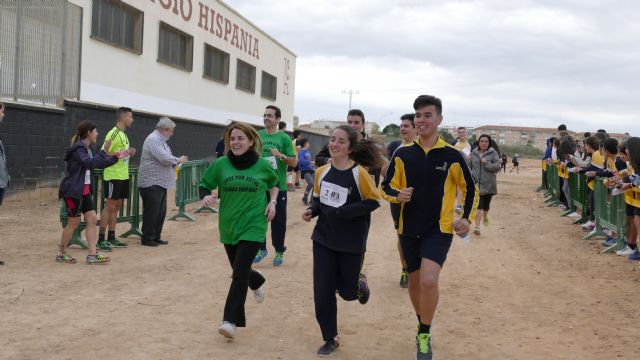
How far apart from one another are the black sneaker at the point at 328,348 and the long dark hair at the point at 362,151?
1.47 metres

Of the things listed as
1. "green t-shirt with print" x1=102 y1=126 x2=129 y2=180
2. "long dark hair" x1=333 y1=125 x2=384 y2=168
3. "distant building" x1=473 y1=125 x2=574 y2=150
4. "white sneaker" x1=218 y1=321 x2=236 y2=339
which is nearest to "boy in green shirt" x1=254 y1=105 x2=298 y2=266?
"green t-shirt with print" x1=102 y1=126 x2=129 y2=180

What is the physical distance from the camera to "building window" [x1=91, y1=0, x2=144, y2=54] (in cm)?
1788

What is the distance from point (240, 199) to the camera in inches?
210

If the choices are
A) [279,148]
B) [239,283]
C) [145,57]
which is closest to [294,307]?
[239,283]

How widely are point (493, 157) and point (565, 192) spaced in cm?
466

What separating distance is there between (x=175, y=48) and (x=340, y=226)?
1948 cm

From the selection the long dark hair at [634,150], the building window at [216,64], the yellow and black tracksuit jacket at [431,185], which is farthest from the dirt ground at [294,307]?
the building window at [216,64]

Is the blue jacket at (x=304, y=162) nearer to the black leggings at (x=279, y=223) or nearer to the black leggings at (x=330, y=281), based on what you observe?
the black leggings at (x=279, y=223)

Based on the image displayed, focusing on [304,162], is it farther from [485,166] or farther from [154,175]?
[154,175]

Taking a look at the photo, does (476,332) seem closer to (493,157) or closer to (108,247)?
(108,247)

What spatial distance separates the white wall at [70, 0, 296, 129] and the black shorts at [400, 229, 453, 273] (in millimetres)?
13914

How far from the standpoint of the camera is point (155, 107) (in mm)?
21250

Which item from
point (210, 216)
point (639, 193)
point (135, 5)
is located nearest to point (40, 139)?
point (210, 216)

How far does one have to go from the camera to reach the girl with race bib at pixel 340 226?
16.3 ft
